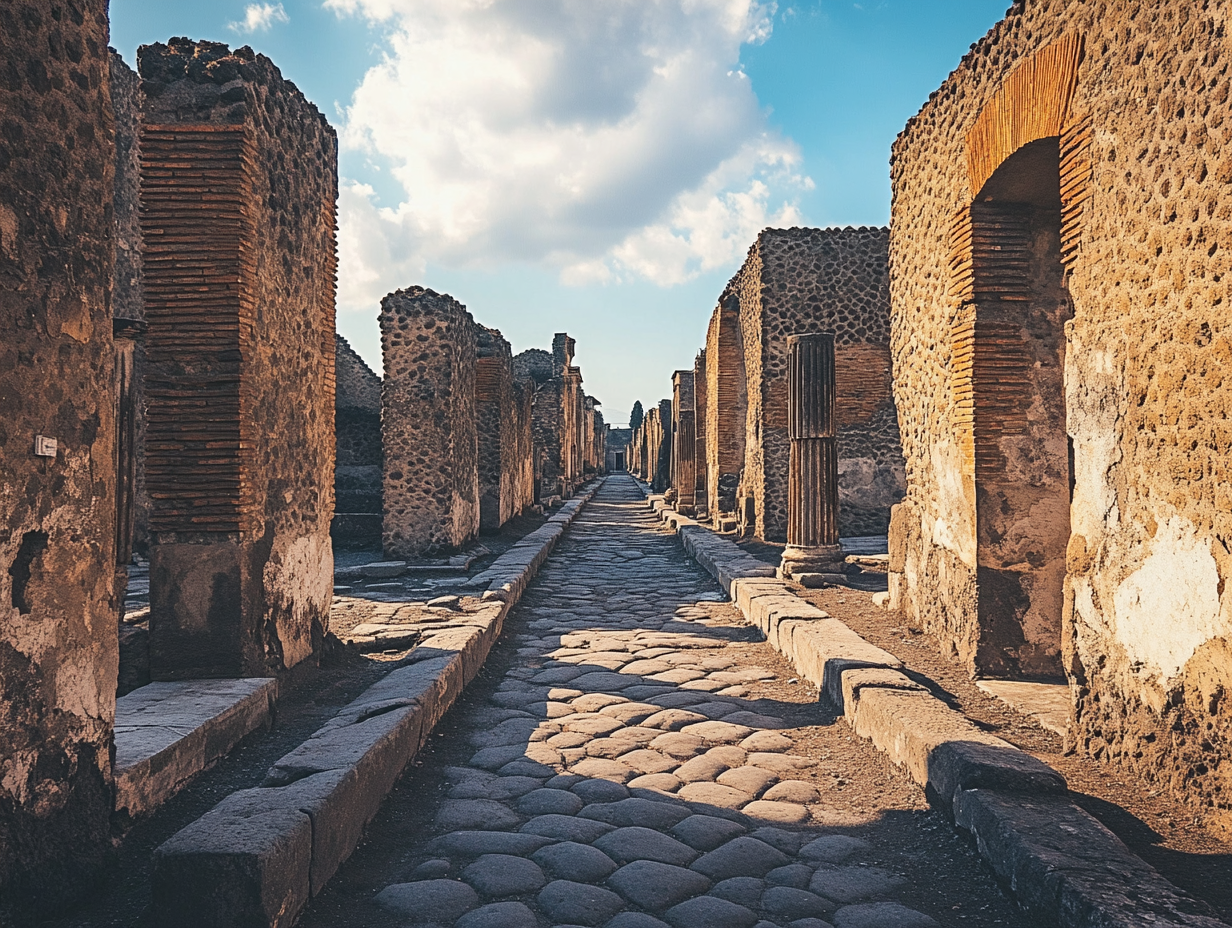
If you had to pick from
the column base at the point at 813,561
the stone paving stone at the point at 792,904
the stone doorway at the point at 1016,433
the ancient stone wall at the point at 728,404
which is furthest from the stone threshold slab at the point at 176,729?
the ancient stone wall at the point at 728,404

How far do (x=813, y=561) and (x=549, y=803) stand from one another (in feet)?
18.6

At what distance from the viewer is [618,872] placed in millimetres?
2678

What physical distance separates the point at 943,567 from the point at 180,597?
4.36 m

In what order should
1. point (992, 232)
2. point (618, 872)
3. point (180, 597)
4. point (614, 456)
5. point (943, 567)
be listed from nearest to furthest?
point (618, 872)
point (180, 597)
point (992, 232)
point (943, 567)
point (614, 456)

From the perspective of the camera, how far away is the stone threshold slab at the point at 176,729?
291cm

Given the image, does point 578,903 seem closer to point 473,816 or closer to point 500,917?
point 500,917

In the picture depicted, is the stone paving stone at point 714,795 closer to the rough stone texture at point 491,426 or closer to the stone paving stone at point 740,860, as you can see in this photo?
the stone paving stone at point 740,860

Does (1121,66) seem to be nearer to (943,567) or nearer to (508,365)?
(943,567)

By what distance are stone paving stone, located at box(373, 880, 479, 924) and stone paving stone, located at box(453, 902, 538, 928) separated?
0.15ft

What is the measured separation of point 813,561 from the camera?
8.49m

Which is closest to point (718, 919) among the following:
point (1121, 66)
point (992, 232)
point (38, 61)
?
point (38, 61)

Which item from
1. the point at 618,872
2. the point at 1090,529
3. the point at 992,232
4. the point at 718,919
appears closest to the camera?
the point at 718,919

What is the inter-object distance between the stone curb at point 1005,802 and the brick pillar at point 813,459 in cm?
350

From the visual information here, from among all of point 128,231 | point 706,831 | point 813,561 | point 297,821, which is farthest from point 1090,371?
point 128,231
